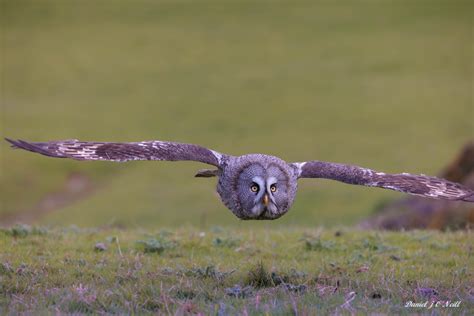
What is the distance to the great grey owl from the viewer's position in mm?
11039

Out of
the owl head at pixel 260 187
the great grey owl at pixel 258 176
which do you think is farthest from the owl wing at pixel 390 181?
the owl head at pixel 260 187

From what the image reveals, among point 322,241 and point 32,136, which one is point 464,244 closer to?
point 322,241

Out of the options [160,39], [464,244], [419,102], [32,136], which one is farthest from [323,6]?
[464,244]

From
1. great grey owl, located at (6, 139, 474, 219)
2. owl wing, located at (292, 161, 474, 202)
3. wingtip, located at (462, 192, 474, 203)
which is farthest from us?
owl wing, located at (292, 161, 474, 202)

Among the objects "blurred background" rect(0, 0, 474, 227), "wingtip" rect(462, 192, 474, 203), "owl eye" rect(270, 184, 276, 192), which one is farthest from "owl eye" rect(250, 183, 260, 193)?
"blurred background" rect(0, 0, 474, 227)

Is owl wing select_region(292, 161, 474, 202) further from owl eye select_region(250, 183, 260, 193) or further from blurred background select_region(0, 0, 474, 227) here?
blurred background select_region(0, 0, 474, 227)

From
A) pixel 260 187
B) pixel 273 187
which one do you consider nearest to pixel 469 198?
pixel 273 187

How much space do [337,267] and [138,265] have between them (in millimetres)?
2845

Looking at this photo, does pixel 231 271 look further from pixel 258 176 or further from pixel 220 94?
pixel 220 94

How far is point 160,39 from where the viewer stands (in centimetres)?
6309

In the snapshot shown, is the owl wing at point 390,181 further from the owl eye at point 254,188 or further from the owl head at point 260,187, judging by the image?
the owl eye at point 254,188

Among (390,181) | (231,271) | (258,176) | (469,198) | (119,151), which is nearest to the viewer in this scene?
(119,151)

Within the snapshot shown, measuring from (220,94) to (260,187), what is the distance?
140ft

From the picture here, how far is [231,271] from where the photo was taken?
11273 millimetres
